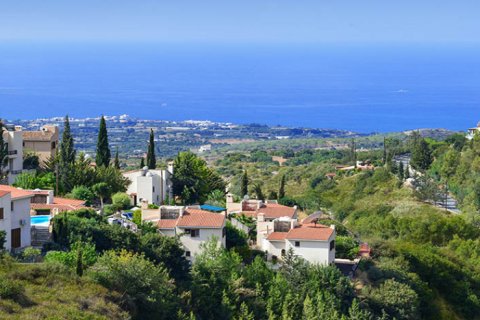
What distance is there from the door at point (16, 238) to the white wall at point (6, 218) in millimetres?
197

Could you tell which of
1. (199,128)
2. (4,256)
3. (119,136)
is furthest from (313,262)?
(199,128)

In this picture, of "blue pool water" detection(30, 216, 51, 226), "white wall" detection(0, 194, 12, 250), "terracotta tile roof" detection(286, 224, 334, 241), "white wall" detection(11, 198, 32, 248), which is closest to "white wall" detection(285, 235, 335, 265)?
"terracotta tile roof" detection(286, 224, 334, 241)

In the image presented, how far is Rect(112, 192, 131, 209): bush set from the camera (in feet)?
105

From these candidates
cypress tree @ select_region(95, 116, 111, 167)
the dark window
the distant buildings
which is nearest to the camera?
the dark window

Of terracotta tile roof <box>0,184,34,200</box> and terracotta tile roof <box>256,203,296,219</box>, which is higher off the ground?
terracotta tile roof <box>0,184,34,200</box>

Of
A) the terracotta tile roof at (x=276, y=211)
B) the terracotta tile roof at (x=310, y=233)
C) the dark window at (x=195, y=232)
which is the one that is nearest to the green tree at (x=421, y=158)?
the terracotta tile roof at (x=276, y=211)

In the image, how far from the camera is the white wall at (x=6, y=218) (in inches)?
951

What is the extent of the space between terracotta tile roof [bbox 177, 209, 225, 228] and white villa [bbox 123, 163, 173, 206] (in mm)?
4597

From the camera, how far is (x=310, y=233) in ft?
89.8

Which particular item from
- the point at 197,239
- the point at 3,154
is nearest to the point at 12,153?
the point at 3,154

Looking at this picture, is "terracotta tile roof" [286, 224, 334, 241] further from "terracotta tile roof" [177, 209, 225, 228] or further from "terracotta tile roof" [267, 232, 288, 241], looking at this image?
"terracotta tile roof" [177, 209, 225, 228]

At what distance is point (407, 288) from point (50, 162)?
15391 mm

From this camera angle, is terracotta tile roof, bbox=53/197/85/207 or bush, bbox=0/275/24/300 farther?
terracotta tile roof, bbox=53/197/85/207

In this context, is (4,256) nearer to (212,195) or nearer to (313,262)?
(313,262)
